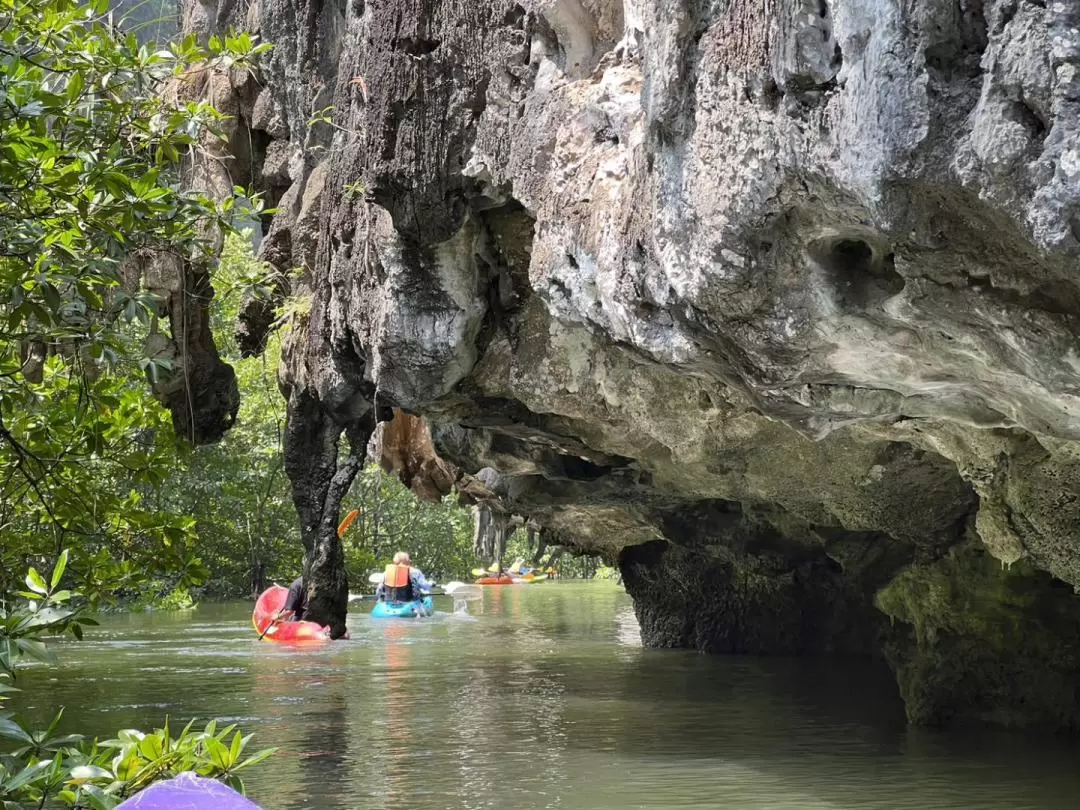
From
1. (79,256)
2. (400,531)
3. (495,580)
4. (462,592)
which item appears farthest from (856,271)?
(400,531)

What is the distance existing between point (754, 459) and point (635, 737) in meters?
2.12

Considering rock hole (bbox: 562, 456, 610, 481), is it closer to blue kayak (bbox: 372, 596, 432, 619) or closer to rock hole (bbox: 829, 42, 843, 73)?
rock hole (bbox: 829, 42, 843, 73)

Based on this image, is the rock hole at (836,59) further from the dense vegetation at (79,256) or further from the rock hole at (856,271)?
the dense vegetation at (79,256)

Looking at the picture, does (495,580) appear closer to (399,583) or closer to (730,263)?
(399,583)

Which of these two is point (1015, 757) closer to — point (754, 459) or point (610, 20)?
point (754, 459)

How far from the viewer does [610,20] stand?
675cm

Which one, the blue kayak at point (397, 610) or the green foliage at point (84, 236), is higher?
the green foliage at point (84, 236)

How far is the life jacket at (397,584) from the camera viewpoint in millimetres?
21328

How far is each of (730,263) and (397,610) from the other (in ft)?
56.2

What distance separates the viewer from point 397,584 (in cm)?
2139

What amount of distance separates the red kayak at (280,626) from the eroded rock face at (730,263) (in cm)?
361

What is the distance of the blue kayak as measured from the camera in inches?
826

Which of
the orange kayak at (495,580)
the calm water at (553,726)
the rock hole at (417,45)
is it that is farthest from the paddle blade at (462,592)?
the rock hole at (417,45)

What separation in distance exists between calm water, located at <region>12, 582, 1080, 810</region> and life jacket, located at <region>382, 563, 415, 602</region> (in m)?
4.39
